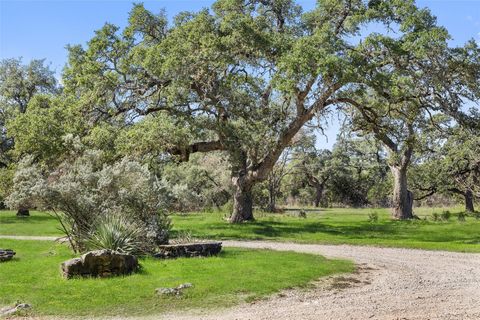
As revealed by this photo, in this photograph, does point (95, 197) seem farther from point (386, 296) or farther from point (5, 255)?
point (386, 296)

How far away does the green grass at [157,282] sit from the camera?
974cm

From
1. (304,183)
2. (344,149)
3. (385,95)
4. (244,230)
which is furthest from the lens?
(304,183)

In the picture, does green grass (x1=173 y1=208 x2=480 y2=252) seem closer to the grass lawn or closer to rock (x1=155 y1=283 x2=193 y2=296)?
the grass lawn

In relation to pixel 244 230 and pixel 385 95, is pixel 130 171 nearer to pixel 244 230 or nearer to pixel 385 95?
pixel 244 230

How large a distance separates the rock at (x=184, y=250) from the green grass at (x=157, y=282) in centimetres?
46

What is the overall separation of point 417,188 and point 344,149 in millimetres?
19449

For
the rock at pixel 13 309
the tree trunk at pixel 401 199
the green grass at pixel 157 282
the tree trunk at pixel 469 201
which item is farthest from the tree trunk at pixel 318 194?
the rock at pixel 13 309

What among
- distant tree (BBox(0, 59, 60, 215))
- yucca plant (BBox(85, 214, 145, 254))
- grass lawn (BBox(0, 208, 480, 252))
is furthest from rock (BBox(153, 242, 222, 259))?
distant tree (BBox(0, 59, 60, 215))

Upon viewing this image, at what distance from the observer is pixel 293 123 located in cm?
2600

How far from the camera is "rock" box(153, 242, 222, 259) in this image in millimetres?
14887

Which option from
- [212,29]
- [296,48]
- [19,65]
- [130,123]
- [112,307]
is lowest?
[112,307]

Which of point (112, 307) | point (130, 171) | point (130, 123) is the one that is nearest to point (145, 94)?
point (130, 123)

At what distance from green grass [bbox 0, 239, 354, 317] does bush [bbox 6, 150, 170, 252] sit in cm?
115

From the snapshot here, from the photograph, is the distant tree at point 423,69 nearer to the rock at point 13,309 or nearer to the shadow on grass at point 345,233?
the shadow on grass at point 345,233
